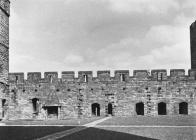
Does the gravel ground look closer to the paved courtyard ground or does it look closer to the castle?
the paved courtyard ground

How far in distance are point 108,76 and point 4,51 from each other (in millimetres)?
7094

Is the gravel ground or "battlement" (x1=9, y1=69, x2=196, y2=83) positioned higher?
"battlement" (x1=9, y1=69, x2=196, y2=83)

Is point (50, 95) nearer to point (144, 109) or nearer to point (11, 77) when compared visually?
point (11, 77)

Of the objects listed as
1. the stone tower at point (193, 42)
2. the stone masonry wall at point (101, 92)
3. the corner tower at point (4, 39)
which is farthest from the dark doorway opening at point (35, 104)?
the stone tower at point (193, 42)

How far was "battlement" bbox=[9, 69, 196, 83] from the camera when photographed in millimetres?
26109

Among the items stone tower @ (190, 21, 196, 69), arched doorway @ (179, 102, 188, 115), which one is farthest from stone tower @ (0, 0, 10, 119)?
stone tower @ (190, 21, 196, 69)

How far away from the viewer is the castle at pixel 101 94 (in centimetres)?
2612

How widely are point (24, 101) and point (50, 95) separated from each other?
1.85m

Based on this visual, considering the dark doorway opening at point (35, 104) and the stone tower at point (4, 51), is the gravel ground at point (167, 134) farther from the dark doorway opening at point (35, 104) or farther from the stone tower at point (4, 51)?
the dark doorway opening at point (35, 104)

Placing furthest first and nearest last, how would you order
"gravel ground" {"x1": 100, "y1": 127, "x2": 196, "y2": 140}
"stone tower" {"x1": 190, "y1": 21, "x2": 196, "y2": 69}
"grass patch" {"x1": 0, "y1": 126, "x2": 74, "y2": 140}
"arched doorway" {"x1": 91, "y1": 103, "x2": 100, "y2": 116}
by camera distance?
"stone tower" {"x1": 190, "y1": 21, "x2": 196, "y2": 69} < "arched doorway" {"x1": 91, "y1": 103, "x2": 100, "y2": 116} < "grass patch" {"x1": 0, "y1": 126, "x2": 74, "y2": 140} < "gravel ground" {"x1": 100, "y1": 127, "x2": 196, "y2": 140}

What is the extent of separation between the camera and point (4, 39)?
24359 millimetres

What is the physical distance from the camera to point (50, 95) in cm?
2678

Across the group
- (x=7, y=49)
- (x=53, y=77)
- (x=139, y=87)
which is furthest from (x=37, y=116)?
(x=139, y=87)

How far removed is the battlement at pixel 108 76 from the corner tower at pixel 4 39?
184 cm
